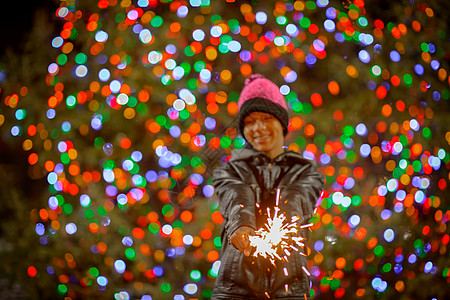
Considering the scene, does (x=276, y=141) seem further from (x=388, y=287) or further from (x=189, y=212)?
(x=388, y=287)

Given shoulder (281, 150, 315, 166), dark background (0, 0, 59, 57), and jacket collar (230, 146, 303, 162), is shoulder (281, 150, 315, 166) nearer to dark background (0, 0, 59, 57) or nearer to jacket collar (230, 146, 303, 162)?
jacket collar (230, 146, 303, 162)

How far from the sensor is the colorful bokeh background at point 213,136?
6.20ft

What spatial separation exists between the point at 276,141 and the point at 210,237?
65cm

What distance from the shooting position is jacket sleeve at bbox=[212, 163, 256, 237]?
1.30 meters

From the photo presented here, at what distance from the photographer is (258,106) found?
157cm

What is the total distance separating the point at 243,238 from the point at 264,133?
444mm

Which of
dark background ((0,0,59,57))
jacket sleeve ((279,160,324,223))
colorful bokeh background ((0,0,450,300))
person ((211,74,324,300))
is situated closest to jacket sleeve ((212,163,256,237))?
person ((211,74,324,300))

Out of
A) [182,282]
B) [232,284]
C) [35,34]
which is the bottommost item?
[182,282]

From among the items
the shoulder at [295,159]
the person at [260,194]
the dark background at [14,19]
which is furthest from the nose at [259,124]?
the dark background at [14,19]

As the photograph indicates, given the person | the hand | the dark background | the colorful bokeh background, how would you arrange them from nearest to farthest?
1. the hand
2. the person
3. the colorful bokeh background
4. the dark background

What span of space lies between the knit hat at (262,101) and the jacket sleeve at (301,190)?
0.21 m

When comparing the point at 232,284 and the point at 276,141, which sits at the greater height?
the point at 276,141

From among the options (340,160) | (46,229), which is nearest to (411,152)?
(340,160)

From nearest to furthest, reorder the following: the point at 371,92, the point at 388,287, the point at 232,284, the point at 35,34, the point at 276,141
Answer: the point at 232,284 → the point at 276,141 → the point at 388,287 → the point at 371,92 → the point at 35,34
